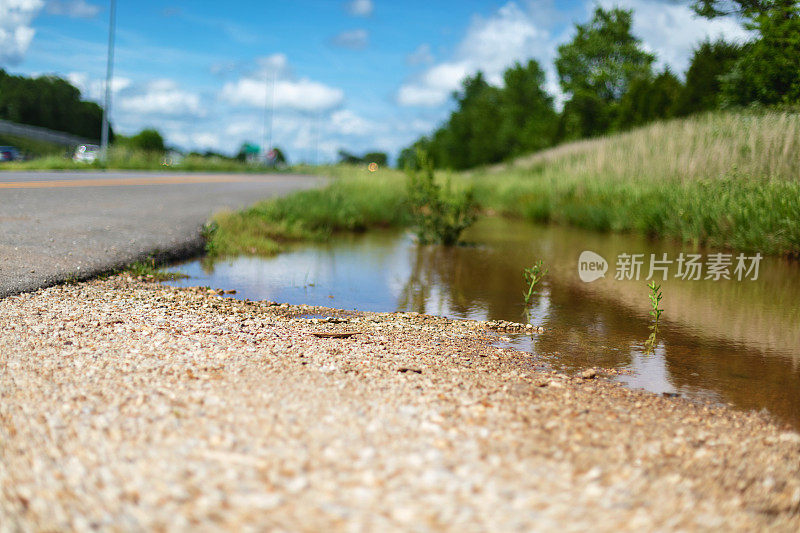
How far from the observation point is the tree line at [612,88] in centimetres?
1080

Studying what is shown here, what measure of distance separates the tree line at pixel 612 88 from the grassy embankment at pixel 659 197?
36.2 inches

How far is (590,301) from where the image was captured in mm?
5590

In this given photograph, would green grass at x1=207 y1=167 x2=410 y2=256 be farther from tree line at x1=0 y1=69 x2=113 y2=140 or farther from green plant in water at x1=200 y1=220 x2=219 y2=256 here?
tree line at x1=0 y1=69 x2=113 y2=140

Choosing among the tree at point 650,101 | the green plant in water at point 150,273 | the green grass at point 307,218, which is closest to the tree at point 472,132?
the tree at point 650,101

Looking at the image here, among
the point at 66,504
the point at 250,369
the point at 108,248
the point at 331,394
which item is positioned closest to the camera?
the point at 66,504

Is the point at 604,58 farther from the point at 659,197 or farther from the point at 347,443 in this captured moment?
the point at 347,443

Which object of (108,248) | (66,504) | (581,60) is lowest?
(66,504)

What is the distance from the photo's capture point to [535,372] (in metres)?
3.42

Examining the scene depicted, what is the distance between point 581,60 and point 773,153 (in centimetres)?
3425

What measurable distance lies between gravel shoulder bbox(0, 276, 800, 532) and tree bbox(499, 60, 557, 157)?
33.2 metres

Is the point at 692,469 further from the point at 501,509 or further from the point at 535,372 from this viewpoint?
the point at 535,372

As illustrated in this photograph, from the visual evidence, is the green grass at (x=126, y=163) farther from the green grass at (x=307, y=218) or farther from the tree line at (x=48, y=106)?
the tree line at (x=48, y=106)

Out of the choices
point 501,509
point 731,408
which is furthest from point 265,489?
point 731,408

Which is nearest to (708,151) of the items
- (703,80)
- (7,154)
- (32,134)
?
(703,80)
